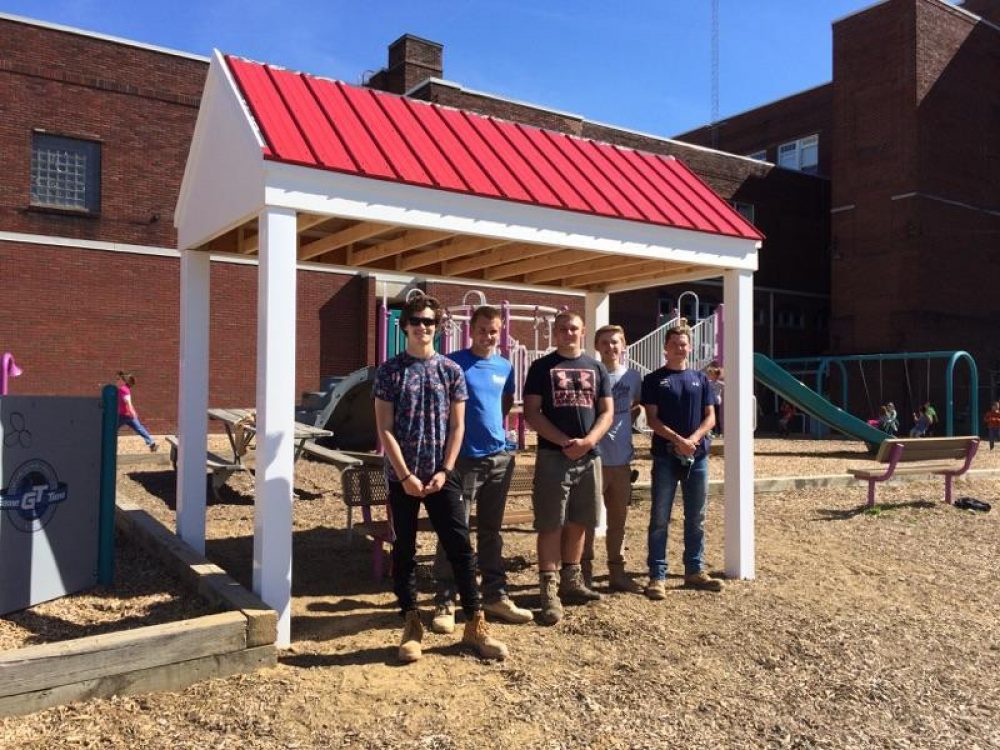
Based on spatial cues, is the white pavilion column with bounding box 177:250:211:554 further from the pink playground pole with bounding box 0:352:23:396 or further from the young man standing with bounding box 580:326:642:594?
the pink playground pole with bounding box 0:352:23:396

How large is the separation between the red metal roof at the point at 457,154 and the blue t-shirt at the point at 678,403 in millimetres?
1164

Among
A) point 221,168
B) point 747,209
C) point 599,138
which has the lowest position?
point 221,168

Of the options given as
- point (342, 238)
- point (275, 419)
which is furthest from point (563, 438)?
point (342, 238)

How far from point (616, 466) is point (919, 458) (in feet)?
20.3

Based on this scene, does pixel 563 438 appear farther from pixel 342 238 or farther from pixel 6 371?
pixel 6 371

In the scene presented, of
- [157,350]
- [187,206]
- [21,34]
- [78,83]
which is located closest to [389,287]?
[157,350]

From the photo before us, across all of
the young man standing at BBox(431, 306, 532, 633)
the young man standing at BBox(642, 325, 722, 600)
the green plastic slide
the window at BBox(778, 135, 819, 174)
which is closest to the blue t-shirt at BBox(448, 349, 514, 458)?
the young man standing at BBox(431, 306, 532, 633)

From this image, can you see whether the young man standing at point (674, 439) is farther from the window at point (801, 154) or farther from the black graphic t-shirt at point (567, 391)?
the window at point (801, 154)

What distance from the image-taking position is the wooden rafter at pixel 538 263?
21.2 ft

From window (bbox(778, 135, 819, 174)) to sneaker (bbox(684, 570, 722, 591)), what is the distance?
3158cm

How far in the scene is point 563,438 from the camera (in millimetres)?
5059

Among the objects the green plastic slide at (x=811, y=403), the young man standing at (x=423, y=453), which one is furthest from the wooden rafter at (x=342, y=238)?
the green plastic slide at (x=811, y=403)

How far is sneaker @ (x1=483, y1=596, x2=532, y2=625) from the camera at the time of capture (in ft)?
16.4

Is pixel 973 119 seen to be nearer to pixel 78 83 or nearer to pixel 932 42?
pixel 932 42
